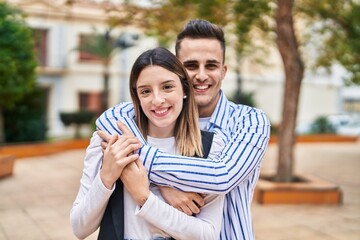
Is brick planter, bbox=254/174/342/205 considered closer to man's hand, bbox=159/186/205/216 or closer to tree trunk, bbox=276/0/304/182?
tree trunk, bbox=276/0/304/182

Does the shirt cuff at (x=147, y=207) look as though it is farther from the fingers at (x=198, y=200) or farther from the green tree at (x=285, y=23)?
the green tree at (x=285, y=23)

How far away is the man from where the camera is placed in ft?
5.01

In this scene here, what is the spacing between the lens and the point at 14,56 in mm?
9211

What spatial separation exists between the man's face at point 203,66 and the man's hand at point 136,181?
1.58ft

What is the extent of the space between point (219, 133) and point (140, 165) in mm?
361

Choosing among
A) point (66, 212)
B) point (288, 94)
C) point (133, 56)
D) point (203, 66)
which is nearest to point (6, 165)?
point (66, 212)

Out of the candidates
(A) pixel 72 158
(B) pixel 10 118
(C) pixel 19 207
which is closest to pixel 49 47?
(B) pixel 10 118

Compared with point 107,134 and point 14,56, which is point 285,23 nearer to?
point 107,134

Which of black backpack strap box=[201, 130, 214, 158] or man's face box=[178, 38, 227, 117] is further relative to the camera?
man's face box=[178, 38, 227, 117]

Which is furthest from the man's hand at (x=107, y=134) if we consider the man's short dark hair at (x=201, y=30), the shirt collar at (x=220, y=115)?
the man's short dark hair at (x=201, y=30)

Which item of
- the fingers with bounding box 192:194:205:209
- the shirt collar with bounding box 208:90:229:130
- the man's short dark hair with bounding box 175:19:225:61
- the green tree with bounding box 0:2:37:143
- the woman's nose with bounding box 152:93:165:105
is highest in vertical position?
the green tree with bounding box 0:2:37:143

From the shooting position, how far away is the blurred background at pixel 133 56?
28.8 feet

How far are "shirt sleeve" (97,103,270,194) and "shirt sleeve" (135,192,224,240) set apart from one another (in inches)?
2.9

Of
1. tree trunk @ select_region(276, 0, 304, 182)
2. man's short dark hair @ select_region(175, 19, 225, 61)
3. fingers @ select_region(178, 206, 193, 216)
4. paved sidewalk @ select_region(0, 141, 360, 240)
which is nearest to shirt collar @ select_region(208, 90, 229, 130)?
man's short dark hair @ select_region(175, 19, 225, 61)
